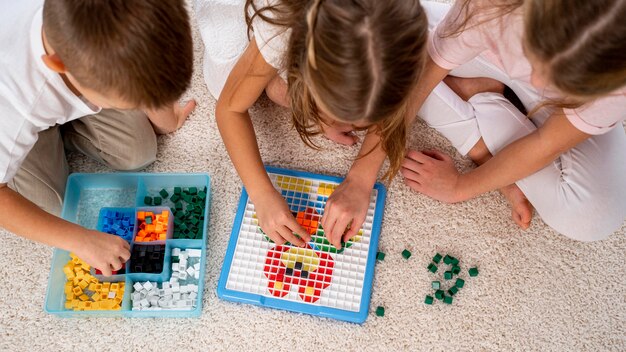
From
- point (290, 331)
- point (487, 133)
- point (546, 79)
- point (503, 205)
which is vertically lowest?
point (290, 331)

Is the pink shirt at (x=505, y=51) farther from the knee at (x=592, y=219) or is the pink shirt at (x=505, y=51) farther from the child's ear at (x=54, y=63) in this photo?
the child's ear at (x=54, y=63)

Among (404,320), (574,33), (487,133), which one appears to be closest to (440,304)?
(404,320)

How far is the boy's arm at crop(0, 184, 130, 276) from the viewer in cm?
103

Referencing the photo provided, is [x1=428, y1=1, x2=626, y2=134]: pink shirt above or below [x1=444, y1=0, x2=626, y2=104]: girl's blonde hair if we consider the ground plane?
below

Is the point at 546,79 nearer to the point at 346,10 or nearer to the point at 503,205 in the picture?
the point at 346,10

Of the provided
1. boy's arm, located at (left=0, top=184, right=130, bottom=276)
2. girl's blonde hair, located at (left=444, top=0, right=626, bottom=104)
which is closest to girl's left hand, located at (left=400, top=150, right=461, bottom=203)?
girl's blonde hair, located at (left=444, top=0, right=626, bottom=104)

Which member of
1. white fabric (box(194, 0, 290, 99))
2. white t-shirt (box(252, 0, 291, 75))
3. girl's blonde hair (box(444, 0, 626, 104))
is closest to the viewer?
girl's blonde hair (box(444, 0, 626, 104))

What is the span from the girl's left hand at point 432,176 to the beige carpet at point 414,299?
2 centimetres

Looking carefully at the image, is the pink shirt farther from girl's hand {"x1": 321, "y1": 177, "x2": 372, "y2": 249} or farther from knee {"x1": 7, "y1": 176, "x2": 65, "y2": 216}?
knee {"x1": 7, "y1": 176, "x2": 65, "y2": 216}

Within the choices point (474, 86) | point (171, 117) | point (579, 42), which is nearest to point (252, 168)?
point (171, 117)

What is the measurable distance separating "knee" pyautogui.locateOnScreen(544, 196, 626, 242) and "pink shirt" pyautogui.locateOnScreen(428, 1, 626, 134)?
0.18 metres

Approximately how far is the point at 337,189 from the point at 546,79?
1.68 ft

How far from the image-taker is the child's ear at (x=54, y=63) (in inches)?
32.6

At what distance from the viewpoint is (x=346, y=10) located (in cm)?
77
